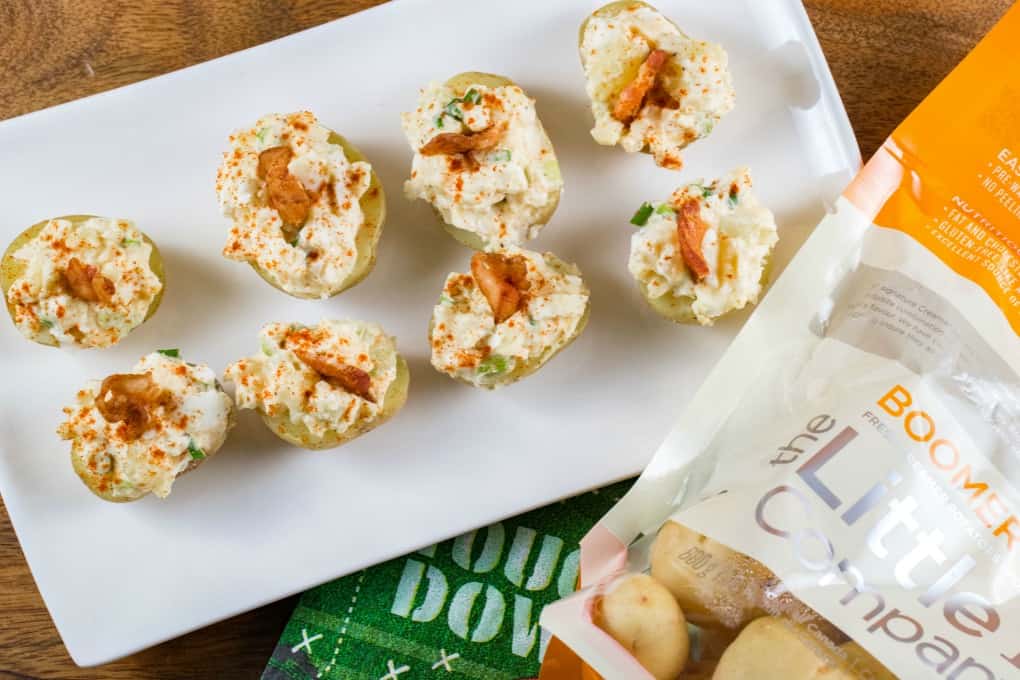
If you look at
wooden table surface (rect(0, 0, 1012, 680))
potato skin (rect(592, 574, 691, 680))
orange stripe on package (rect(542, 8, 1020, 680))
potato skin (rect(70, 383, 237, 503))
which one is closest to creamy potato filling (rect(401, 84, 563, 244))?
wooden table surface (rect(0, 0, 1012, 680))

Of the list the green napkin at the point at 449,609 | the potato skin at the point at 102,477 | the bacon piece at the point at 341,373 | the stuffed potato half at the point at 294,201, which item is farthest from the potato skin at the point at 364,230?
the green napkin at the point at 449,609

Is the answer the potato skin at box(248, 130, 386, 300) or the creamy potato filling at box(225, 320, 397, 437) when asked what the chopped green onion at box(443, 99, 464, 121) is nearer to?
the potato skin at box(248, 130, 386, 300)

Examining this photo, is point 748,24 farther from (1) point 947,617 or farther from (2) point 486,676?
(2) point 486,676

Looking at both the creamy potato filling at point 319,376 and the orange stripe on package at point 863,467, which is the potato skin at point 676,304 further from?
the creamy potato filling at point 319,376

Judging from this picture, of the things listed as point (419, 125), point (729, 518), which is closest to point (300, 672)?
point (729, 518)

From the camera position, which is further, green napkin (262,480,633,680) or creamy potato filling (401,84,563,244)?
green napkin (262,480,633,680)

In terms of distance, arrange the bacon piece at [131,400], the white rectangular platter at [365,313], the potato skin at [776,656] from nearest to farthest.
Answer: the potato skin at [776,656]
the bacon piece at [131,400]
the white rectangular platter at [365,313]

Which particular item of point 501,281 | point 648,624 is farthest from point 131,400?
point 648,624
